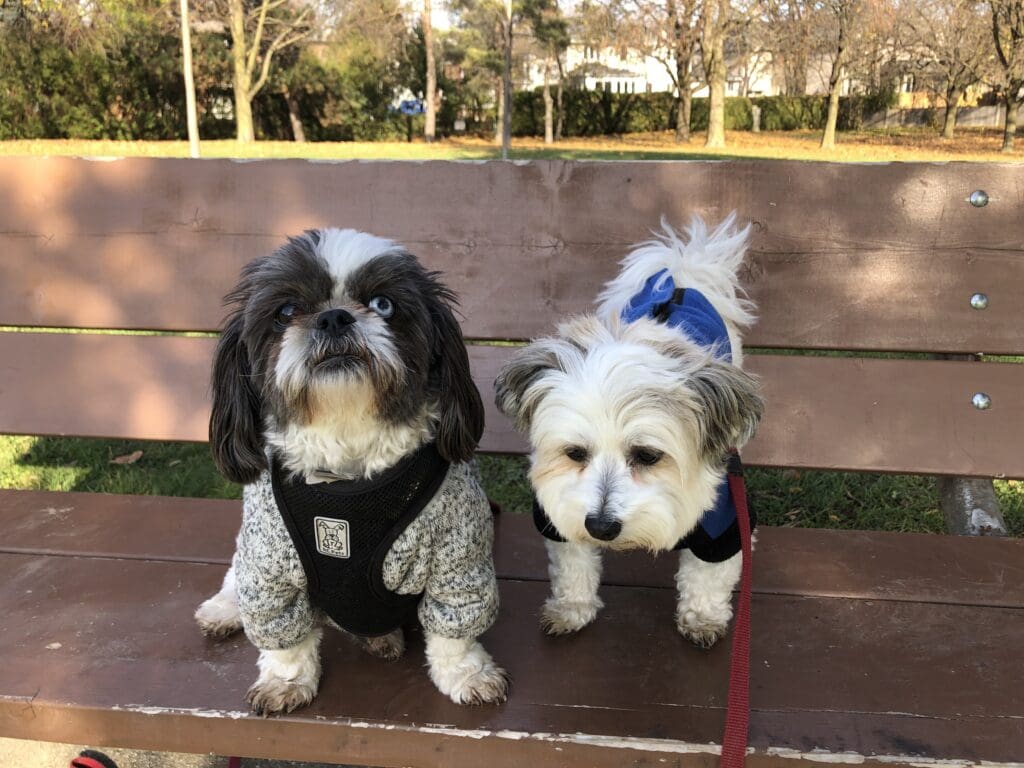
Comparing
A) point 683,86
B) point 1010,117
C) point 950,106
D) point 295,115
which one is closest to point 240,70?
point 295,115

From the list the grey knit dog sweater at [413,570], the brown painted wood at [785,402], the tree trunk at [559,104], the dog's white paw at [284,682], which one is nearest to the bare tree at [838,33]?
the tree trunk at [559,104]

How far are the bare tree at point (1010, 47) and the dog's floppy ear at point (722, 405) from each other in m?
25.7

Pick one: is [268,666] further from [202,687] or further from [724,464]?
[724,464]

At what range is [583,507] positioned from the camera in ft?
5.24

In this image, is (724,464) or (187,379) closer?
(724,464)

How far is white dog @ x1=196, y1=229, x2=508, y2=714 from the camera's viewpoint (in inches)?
59.2

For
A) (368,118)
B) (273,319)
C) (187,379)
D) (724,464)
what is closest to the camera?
(273,319)

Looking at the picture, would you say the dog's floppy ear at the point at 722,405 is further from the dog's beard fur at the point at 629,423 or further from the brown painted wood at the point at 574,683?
the brown painted wood at the point at 574,683

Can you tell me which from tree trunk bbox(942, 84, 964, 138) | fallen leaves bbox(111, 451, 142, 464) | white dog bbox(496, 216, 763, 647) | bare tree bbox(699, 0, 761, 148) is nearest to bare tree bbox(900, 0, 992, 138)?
tree trunk bbox(942, 84, 964, 138)

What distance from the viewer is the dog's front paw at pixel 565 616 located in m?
1.80

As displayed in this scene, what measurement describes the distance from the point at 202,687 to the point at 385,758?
42cm

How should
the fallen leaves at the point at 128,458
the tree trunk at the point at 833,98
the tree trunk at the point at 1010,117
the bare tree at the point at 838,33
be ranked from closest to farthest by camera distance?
the fallen leaves at the point at 128,458
the bare tree at the point at 838,33
the tree trunk at the point at 1010,117
the tree trunk at the point at 833,98

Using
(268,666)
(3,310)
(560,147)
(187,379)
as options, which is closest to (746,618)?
(268,666)

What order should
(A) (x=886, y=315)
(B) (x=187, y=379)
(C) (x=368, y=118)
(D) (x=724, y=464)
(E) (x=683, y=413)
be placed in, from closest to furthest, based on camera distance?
(E) (x=683, y=413) < (D) (x=724, y=464) < (A) (x=886, y=315) < (B) (x=187, y=379) < (C) (x=368, y=118)
